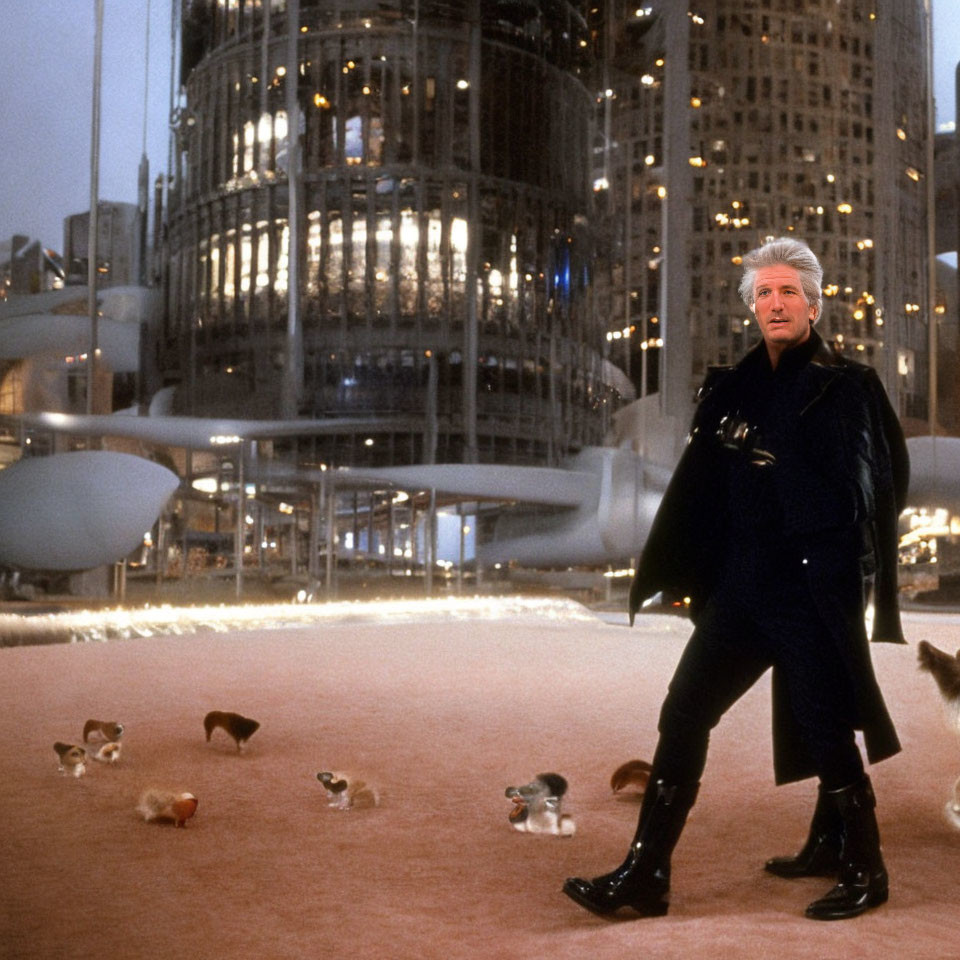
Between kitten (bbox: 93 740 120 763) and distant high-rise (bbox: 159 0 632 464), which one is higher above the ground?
distant high-rise (bbox: 159 0 632 464)

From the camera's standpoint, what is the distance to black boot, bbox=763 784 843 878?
160cm

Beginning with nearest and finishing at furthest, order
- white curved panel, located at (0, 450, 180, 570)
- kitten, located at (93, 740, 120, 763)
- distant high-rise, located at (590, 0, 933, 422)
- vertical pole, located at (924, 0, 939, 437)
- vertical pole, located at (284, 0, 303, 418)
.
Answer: kitten, located at (93, 740, 120, 763) → white curved panel, located at (0, 450, 180, 570) → vertical pole, located at (924, 0, 939, 437) → vertical pole, located at (284, 0, 303, 418) → distant high-rise, located at (590, 0, 933, 422)

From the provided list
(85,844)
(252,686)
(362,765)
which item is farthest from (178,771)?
(252,686)

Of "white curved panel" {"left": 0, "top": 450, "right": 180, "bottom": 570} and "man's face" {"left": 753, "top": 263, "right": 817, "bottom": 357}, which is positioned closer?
"man's face" {"left": 753, "top": 263, "right": 817, "bottom": 357}

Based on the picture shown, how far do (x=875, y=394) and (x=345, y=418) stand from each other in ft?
25.0

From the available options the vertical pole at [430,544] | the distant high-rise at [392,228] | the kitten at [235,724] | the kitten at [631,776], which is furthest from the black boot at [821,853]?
the distant high-rise at [392,228]

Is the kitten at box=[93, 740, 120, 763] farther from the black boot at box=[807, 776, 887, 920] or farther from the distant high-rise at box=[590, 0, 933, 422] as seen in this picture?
the distant high-rise at box=[590, 0, 933, 422]

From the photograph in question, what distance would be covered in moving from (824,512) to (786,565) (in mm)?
78

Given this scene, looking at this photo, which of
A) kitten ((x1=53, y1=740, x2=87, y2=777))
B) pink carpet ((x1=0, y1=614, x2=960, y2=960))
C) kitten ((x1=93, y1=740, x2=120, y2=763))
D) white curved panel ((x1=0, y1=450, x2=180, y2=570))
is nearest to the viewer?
pink carpet ((x1=0, y1=614, x2=960, y2=960))

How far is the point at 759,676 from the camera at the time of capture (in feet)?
4.73

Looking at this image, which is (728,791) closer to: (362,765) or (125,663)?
(362,765)

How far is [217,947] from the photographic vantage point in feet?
4.16

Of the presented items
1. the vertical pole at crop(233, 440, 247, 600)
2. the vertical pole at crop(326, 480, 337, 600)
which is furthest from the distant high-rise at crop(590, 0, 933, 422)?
the vertical pole at crop(233, 440, 247, 600)

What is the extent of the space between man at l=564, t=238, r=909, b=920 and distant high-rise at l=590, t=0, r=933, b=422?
7.36 meters
